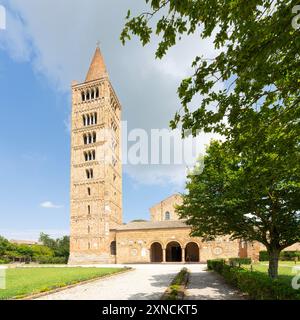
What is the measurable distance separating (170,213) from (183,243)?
9803 millimetres

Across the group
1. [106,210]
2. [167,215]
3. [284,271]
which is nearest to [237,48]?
[284,271]

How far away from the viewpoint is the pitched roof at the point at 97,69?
187ft

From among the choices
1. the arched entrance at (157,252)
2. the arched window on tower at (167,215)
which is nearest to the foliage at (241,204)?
the arched entrance at (157,252)

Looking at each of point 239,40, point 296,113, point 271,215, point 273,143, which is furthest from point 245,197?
point 239,40

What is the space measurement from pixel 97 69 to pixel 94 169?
19494mm

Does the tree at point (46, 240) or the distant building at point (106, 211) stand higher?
the distant building at point (106, 211)

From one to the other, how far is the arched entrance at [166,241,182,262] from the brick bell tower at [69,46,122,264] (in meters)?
9.11

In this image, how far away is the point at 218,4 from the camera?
18.3ft

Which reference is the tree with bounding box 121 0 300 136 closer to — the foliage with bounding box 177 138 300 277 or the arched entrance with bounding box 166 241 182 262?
the foliage with bounding box 177 138 300 277

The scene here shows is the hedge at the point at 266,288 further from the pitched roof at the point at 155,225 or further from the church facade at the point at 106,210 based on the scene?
the pitched roof at the point at 155,225

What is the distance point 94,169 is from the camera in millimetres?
52125

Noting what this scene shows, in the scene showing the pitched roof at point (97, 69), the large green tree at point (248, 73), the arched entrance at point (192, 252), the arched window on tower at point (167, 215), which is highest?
the pitched roof at point (97, 69)

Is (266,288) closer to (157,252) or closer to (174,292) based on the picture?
(174,292)

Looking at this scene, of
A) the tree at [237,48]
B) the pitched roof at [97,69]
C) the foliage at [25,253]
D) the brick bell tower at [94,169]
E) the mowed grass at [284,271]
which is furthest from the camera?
the foliage at [25,253]
